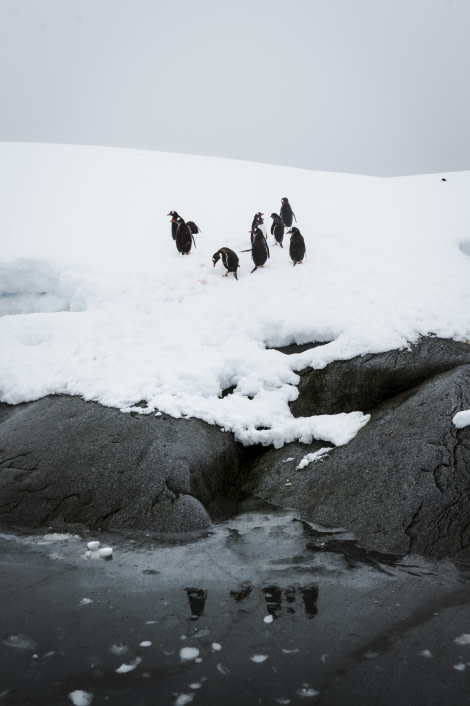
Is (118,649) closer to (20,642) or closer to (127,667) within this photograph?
(127,667)

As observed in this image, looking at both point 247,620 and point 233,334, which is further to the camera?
point 233,334

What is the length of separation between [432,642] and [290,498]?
8.29ft

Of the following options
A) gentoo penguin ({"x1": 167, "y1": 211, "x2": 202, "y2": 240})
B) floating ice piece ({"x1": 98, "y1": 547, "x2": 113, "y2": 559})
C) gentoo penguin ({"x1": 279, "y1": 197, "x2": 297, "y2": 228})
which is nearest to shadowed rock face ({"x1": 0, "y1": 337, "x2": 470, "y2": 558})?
floating ice piece ({"x1": 98, "y1": 547, "x2": 113, "y2": 559})

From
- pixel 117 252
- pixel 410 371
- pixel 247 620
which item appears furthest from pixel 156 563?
pixel 117 252

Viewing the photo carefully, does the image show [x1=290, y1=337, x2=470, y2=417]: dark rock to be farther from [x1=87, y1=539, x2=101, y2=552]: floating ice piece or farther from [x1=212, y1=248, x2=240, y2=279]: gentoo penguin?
[x1=212, y1=248, x2=240, y2=279]: gentoo penguin

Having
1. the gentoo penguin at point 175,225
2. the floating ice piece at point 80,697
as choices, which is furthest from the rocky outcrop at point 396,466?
the gentoo penguin at point 175,225

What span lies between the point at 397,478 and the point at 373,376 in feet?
6.78

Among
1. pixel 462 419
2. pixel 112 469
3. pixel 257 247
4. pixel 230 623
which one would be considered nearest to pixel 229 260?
pixel 257 247

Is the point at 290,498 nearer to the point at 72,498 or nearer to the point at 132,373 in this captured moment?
the point at 72,498

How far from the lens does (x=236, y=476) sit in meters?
6.29

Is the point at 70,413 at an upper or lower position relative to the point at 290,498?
upper

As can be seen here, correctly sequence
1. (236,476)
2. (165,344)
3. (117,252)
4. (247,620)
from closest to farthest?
(247,620), (236,476), (165,344), (117,252)

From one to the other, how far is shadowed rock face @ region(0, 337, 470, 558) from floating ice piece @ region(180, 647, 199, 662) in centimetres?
187

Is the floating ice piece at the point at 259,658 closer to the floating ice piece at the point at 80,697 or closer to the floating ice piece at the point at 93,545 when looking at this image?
the floating ice piece at the point at 80,697
